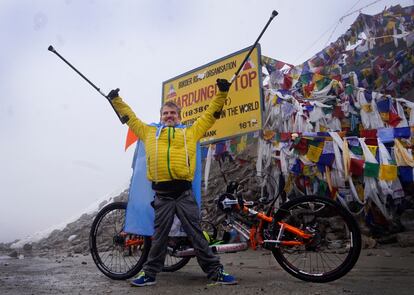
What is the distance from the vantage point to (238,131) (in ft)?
24.6

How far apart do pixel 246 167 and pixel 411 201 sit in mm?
4248

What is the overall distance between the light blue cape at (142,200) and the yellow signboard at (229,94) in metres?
3.04

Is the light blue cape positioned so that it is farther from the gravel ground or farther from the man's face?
the gravel ground

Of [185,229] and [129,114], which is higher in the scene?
[129,114]

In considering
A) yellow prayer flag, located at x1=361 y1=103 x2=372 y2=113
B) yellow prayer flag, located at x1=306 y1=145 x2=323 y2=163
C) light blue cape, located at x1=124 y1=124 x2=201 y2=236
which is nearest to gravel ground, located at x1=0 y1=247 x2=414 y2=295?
light blue cape, located at x1=124 y1=124 x2=201 y2=236

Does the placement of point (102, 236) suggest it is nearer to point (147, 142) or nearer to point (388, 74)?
point (147, 142)

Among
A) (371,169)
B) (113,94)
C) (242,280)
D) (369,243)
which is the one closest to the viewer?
(242,280)

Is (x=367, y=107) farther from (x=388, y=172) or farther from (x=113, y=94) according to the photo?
(x=113, y=94)

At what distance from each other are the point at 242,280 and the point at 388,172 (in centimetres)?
365

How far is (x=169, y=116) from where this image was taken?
4.39m

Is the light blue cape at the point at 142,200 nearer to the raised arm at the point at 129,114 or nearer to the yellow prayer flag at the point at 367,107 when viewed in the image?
the raised arm at the point at 129,114

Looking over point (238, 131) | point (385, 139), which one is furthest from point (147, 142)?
point (385, 139)

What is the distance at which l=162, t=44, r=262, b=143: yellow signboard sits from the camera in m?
7.40

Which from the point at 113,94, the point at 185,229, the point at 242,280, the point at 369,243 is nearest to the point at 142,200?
the point at 185,229
